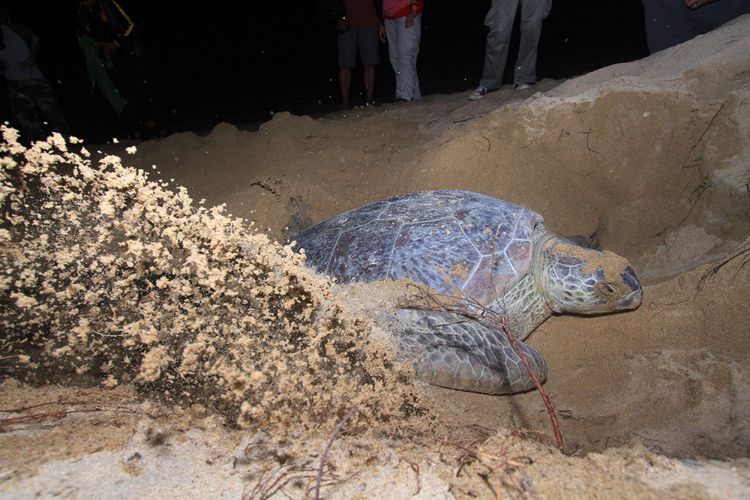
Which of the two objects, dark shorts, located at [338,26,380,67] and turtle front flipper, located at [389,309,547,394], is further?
dark shorts, located at [338,26,380,67]

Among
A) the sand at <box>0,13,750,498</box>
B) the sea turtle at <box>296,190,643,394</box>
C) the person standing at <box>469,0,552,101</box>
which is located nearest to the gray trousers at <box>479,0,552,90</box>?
the person standing at <box>469,0,552,101</box>

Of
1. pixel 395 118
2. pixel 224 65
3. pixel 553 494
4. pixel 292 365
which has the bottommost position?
pixel 553 494

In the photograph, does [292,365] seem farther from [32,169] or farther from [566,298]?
[566,298]

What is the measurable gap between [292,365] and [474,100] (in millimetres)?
3802

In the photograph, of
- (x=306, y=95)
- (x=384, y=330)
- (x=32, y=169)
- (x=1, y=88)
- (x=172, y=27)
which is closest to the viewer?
(x=32, y=169)

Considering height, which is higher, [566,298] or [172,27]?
[172,27]

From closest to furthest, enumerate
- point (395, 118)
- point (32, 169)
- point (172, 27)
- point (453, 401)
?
point (32, 169)
point (453, 401)
point (395, 118)
point (172, 27)

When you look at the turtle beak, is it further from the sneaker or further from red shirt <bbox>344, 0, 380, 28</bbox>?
red shirt <bbox>344, 0, 380, 28</bbox>

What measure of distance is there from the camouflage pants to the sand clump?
13.8 feet

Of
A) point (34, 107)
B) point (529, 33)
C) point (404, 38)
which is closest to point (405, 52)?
point (404, 38)

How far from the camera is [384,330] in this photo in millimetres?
1538

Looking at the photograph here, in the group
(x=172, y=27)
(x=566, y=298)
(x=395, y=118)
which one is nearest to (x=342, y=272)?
(x=566, y=298)

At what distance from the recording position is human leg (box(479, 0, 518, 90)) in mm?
3934

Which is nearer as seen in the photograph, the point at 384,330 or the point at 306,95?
the point at 384,330
